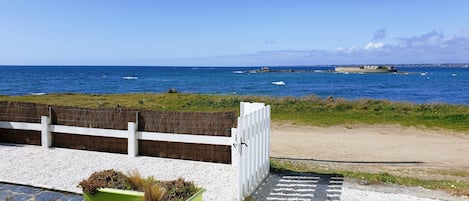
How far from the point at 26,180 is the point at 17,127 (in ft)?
10.8

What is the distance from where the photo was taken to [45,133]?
934 cm

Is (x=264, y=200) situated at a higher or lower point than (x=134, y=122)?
lower


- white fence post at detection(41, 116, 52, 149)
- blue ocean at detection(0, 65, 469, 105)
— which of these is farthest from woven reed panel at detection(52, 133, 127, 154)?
blue ocean at detection(0, 65, 469, 105)

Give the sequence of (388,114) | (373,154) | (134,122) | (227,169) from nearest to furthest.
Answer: (227,169) < (134,122) < (373,154) < (388,114)

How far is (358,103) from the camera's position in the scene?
26391mm

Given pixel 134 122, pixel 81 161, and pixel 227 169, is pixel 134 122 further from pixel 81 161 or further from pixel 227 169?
pixel 227 169

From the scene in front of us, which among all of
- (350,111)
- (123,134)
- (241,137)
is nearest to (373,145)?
(123,134)

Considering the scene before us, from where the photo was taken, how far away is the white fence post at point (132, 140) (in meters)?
8.59

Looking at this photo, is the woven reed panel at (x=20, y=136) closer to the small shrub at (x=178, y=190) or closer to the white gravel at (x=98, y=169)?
the white gravel at (x=98, y=169)

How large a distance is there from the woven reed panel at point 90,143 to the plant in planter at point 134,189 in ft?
13.6

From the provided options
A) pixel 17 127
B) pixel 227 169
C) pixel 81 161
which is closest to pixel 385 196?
pixel 227 169

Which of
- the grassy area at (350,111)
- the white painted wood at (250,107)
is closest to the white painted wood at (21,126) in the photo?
the white painted wood at (250,107)

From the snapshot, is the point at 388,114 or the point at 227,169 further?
the point at 388,114

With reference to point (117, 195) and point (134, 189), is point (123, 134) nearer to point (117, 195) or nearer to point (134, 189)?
point (134, 189)
